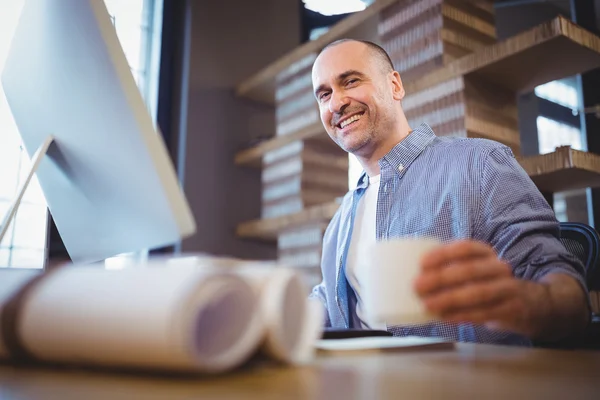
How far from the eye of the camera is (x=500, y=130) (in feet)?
6.12

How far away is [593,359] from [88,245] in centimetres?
70

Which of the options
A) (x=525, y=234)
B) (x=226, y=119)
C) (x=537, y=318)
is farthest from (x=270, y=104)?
(x=537, y=318)

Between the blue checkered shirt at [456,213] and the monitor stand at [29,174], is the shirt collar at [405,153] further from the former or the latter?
the monitor stand at [29,174]

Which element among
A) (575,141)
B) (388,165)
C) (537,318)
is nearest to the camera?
(537,318)

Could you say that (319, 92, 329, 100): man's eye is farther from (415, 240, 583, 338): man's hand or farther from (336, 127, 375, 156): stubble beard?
(415, 240, 583, 338): man's hand

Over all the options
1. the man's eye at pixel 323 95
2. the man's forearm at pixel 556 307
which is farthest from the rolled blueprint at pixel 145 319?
the man's eye at pixel 323 95

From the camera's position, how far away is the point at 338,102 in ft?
5.29

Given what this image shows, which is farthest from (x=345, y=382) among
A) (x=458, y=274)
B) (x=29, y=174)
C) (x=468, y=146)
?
(x=468, y=146)

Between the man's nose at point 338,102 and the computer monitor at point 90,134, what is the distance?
906mm

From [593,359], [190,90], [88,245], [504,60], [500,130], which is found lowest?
[593,359]

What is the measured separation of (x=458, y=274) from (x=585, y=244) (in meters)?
0.87

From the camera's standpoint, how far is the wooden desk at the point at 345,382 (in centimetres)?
31

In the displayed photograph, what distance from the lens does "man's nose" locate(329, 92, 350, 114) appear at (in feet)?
5.27

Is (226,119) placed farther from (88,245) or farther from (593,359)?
(593,359)
